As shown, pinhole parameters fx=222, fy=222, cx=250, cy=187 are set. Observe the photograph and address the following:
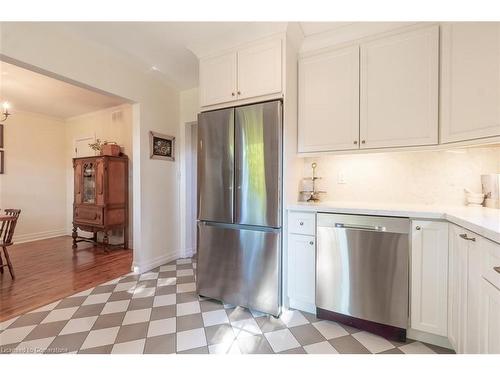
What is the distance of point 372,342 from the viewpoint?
59.3 inches

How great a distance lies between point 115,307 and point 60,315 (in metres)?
0.39

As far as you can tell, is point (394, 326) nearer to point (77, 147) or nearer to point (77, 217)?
point (77, 217)

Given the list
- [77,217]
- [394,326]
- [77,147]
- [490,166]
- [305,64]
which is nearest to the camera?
[394,326]

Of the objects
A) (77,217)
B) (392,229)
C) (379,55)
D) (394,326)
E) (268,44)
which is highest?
(268,44)

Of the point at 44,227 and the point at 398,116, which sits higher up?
the point at 398,116

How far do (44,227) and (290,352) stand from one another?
5266 mm

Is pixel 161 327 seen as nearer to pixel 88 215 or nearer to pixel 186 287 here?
pixel 186 287

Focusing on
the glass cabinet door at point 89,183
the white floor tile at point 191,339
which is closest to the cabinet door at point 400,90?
the white floor tile at point 191,339

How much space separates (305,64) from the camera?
203cm

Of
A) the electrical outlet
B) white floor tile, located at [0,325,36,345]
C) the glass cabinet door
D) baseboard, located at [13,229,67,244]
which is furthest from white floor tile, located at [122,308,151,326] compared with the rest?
baseboard, located at [13,229,67,244]

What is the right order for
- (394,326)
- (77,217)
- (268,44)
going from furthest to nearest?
1. (77,217)
2. (268,44)
3. (394,326)

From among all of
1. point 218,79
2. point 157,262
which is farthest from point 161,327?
point 218,79
